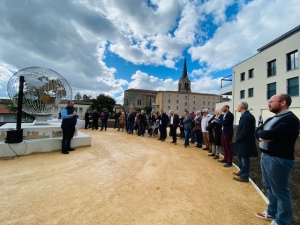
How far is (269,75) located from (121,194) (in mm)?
23935

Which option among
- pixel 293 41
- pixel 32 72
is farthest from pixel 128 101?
pixel 32 72

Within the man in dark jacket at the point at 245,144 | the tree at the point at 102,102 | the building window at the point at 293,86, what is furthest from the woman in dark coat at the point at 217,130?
the tree at the point at 102,102

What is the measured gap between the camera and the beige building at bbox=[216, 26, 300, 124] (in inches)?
628

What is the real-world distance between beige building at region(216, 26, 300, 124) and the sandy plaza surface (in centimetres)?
1784

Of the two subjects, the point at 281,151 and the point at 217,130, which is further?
the point at 217,130

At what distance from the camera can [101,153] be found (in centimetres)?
559

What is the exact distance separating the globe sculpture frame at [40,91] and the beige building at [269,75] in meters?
20.8

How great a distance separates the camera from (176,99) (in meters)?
70.5

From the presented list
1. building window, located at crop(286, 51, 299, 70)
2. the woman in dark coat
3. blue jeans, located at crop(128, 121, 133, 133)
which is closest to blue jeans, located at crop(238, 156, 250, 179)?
the woman in dark coat

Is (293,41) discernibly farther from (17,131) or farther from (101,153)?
(17,131)

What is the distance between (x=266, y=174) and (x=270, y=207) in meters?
0.50

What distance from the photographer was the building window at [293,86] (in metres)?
15.7

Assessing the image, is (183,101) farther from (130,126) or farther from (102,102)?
(130,126)

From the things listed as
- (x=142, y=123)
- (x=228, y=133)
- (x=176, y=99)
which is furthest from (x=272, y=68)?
(x=176, y=99)
